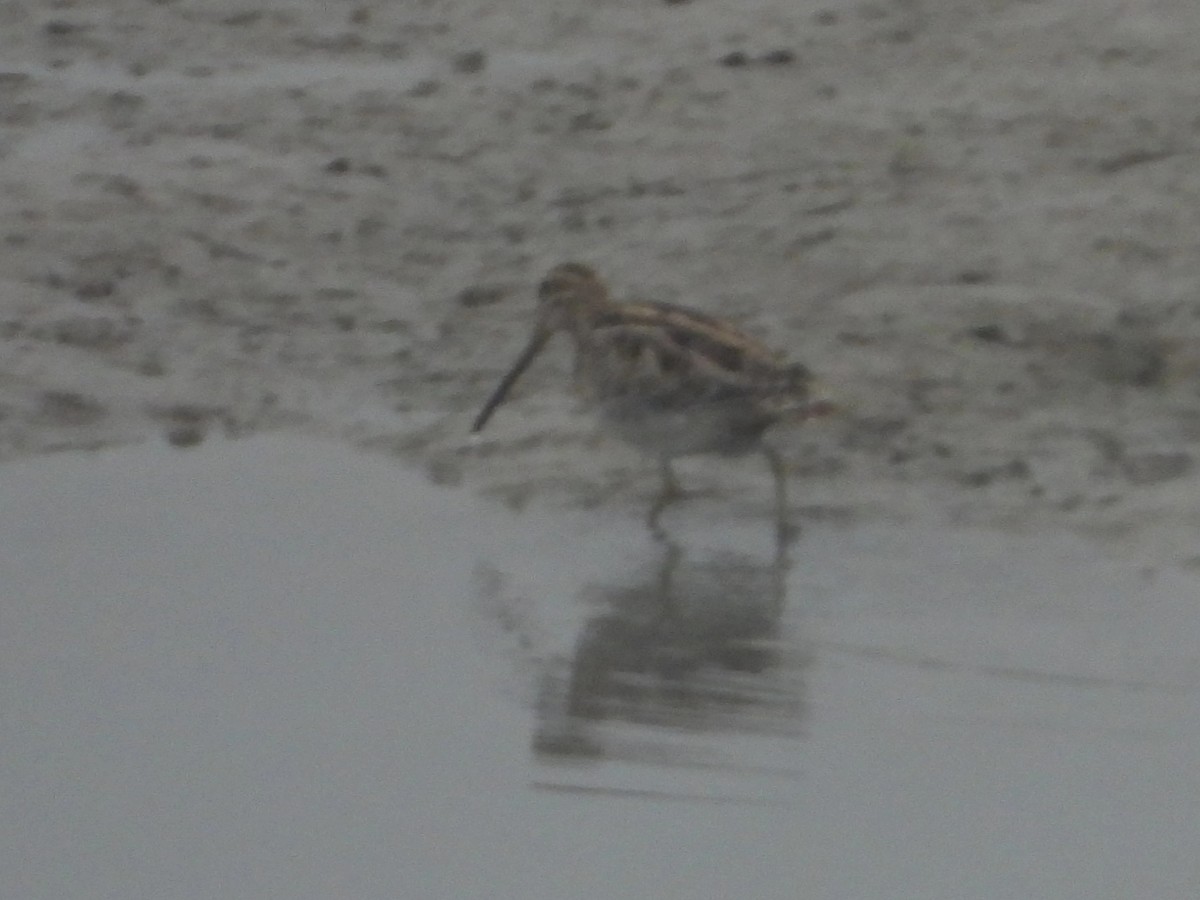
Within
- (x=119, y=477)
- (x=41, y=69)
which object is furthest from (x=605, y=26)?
(x=119, y=477)

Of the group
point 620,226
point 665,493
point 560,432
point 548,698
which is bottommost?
point 548,698

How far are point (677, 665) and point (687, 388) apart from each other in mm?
1068

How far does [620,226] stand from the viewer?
923 centimetres

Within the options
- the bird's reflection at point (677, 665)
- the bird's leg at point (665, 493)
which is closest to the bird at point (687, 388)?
the bird's leg at point (665, 493)

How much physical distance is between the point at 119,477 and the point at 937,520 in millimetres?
1698

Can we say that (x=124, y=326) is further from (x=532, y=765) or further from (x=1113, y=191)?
(x=532, y=765)

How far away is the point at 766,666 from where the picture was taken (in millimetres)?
6477

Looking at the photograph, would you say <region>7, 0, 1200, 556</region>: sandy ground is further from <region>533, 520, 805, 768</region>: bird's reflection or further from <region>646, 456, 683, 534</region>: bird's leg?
<region>533, 520, 805, 768</region>: bird's reflection

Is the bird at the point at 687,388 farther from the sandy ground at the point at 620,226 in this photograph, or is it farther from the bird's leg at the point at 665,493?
the sandy ground at the point at 620,226

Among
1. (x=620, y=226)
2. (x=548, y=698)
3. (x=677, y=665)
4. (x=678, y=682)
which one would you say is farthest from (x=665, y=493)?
(x=620, y=226)

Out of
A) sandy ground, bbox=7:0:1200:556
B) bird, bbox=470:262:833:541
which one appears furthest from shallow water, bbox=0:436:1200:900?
sandy ground, bbox=7:0:1200:556

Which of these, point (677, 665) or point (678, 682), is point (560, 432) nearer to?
point (677, 665)

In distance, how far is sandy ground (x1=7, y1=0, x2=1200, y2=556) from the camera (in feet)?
25.6

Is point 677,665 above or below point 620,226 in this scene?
below
